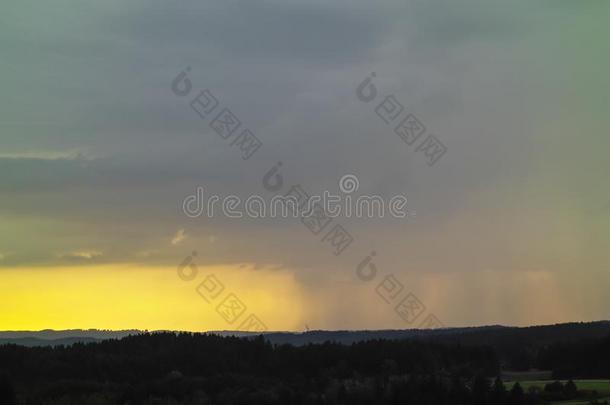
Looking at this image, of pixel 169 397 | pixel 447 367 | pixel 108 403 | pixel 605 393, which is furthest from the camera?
pixel 447 367

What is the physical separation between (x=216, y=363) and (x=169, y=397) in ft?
129

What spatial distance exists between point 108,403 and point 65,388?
18.1 m

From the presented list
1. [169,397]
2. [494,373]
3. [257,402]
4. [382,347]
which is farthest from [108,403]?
[494,373]

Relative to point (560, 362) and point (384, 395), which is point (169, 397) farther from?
point (560, 362)

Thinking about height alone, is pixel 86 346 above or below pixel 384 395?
above

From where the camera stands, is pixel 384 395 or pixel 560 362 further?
pixel 560 362

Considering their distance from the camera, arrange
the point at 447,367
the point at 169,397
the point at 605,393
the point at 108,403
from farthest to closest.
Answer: the point at 447,367
the point at 169,397
the point at 108,403
the point at 605,393

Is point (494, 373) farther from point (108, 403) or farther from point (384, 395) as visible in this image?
point (108, 403)

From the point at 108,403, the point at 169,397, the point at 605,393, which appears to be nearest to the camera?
the point at 605,393

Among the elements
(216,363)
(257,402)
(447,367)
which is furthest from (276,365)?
(257,402)

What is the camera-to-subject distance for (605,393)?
422 ft

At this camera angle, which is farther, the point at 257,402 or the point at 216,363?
the point at 216,363

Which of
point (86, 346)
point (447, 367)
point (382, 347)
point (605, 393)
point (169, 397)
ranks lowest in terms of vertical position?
point (605, 393)

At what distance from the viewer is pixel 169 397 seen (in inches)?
6043
